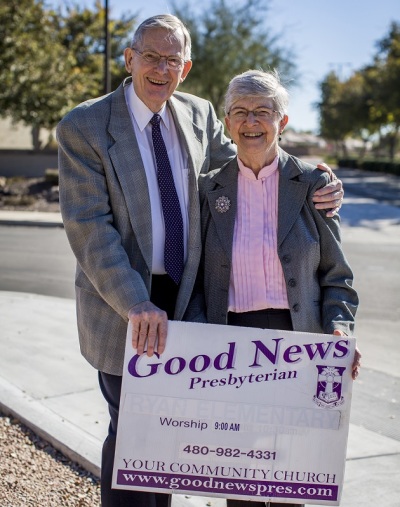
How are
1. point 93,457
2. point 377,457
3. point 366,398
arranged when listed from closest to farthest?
point 93,457, point 377,457, point 366,398

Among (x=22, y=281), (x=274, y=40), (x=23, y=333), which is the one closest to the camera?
(x=23, y=333)

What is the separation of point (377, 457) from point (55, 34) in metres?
26.9

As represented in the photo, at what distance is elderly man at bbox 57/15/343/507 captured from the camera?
2.52 meters

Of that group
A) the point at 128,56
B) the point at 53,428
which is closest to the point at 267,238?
the point at 128,56

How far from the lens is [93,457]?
3703 millimetres

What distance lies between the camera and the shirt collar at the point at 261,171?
8.85 ft

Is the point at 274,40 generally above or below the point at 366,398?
above

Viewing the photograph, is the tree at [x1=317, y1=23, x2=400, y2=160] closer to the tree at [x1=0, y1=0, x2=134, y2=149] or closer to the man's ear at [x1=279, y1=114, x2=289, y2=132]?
the tree at [x1=0, y1=0, x2=134, y2=149]

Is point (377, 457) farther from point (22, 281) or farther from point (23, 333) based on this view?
point (22, 281)

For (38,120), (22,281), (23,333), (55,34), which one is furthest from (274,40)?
(23,333)

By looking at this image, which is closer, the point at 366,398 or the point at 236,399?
the point at 236,399

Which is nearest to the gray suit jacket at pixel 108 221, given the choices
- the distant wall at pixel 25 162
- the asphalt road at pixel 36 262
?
the asphalt road at pixel 36 262

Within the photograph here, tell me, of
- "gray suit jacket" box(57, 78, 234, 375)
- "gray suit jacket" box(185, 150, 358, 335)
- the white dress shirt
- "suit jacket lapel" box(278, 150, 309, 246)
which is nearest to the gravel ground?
"gray suit jacket" box(57, 78, 234, 375)

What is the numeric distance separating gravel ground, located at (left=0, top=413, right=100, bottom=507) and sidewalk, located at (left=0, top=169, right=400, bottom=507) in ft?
0.21
